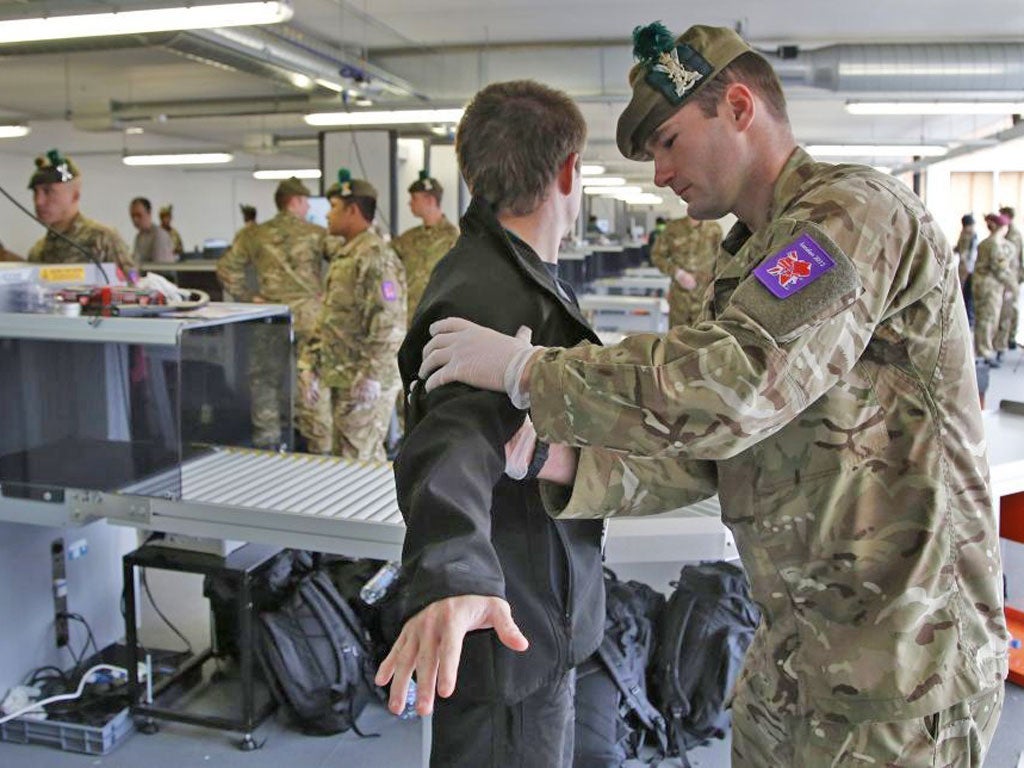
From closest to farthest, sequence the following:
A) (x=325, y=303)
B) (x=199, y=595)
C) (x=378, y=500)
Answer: (x=378, y=500) → (x=199, y=595) → (x=325, y=303)

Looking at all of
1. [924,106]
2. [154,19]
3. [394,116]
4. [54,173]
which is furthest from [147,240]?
[924,106]

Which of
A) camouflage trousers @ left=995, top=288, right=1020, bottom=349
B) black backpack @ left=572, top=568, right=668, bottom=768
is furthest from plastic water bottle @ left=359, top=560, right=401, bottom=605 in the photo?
camouflage trousers @ left=995, top=288, right=1020, bottom=349

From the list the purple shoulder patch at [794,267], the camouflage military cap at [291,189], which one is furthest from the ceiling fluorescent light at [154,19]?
the purple shoulder patch at [794,267]

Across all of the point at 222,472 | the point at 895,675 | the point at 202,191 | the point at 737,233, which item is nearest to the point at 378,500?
the point at 222,472

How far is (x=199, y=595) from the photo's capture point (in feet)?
12.3

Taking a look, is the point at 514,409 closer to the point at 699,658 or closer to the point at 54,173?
the point at 699,658

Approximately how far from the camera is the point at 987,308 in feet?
33.7

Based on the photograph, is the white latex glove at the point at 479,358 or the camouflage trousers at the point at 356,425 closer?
the white latex glove at the point at 479,358

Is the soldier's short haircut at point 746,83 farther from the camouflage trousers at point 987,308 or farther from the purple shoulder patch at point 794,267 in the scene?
the camouflage trousers at point 987,308

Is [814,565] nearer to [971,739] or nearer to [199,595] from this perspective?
[971,739]

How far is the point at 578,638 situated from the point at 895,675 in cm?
45

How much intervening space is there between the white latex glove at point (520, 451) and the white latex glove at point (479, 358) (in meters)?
0.13

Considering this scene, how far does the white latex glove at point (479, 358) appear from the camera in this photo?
113 cm

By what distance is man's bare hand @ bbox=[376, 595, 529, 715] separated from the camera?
86 centimetres
